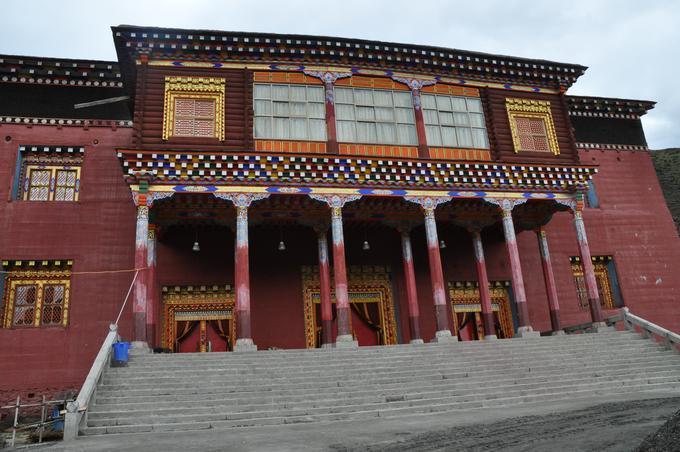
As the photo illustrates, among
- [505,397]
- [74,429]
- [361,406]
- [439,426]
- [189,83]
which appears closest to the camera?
[439,426]

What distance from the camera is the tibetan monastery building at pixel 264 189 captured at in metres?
16.8

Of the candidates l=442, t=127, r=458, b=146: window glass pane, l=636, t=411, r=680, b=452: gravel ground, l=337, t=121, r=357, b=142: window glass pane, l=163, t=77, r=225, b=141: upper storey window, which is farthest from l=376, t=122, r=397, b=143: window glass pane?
l=636, t=411, r=680, b=452: gravel ground

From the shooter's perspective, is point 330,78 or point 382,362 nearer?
point 382,362

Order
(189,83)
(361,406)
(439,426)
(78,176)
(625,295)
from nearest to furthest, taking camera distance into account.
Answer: (439,426) < (361,406) < (189,83) < (78,176) < (625,295)

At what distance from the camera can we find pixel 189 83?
692 inches

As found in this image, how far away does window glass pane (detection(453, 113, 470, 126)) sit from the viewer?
19.5m

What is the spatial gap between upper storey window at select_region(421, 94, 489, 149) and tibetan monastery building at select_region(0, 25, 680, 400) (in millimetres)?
74

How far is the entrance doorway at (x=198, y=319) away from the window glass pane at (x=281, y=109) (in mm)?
6739

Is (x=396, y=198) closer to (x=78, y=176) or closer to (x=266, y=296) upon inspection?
(x=266, y=296)

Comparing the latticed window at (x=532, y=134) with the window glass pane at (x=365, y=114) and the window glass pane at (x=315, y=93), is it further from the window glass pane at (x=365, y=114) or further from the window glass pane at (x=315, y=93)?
the window glass pane at (x=315, y=93)

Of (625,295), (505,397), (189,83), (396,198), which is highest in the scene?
(189,83)

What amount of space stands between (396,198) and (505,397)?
832cm

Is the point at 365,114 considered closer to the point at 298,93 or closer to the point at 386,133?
the point at 386,133

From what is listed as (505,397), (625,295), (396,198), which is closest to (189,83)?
(396,198)
